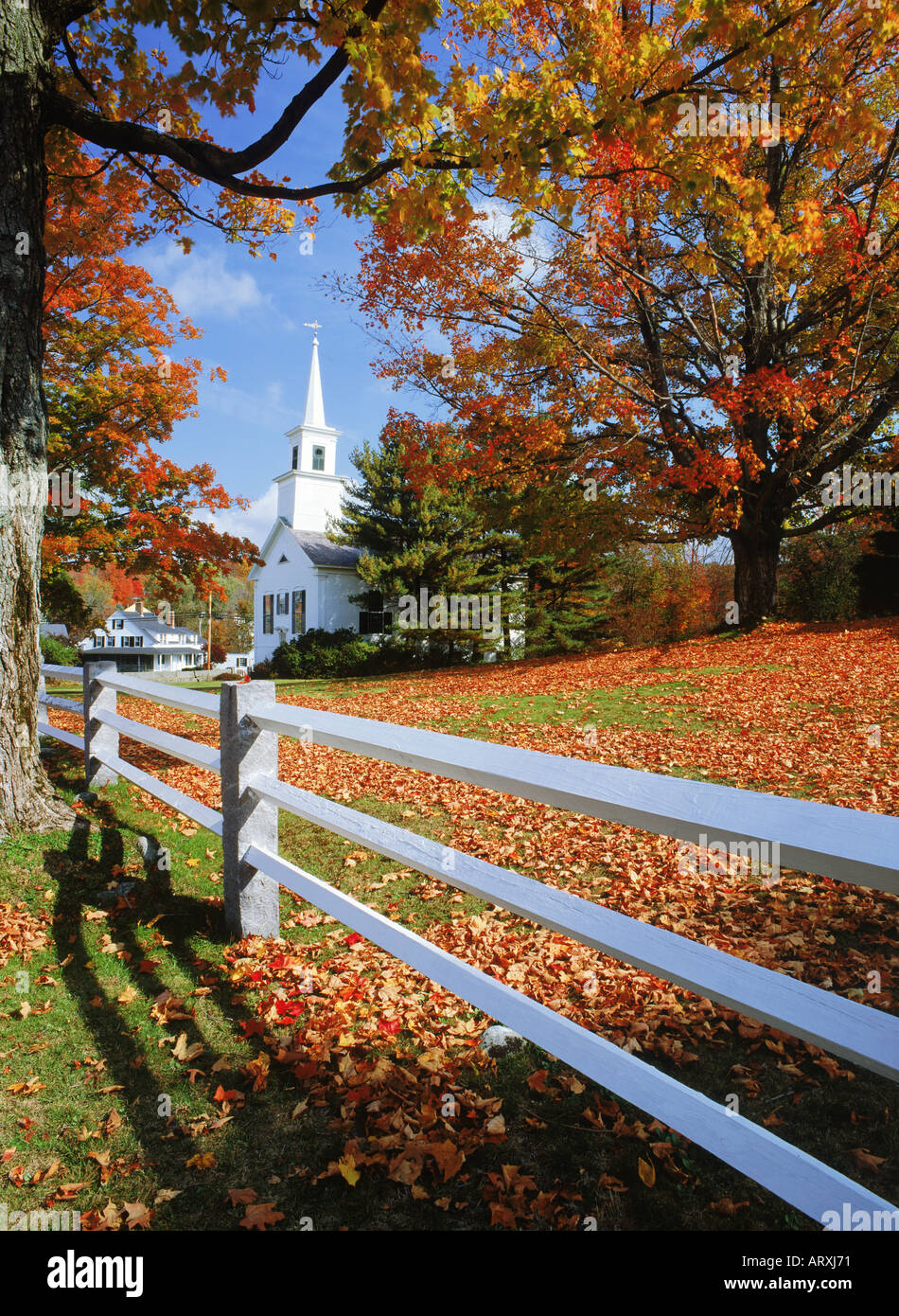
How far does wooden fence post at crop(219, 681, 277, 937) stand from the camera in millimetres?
3812

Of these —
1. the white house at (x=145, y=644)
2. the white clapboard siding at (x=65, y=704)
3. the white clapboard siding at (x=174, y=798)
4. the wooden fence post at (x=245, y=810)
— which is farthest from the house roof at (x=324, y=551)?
the white house at (x=145, y=644)

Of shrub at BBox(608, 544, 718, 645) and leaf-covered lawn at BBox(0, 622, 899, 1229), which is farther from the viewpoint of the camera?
shrub at BBox(608, 544, 718, 645)

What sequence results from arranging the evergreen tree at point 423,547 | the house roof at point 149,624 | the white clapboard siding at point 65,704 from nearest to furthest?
the white clapboard siding at point 65,704, the evergreen tree at point 423,547, the house roof at point 149,624

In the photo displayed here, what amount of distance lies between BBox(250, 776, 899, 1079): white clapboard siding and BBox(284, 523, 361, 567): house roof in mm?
31003

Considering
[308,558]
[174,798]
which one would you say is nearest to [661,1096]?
[174,798]

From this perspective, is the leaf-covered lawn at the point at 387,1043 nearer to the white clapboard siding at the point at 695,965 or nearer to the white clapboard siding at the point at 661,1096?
the white clapboard siding at the point at 661,1096

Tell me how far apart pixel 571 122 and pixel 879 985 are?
21.4ft

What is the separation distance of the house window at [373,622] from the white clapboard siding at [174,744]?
26308mm

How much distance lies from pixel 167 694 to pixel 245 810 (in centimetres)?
181

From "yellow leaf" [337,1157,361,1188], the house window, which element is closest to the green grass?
"yellow leaf" [337,1157,361,1188]

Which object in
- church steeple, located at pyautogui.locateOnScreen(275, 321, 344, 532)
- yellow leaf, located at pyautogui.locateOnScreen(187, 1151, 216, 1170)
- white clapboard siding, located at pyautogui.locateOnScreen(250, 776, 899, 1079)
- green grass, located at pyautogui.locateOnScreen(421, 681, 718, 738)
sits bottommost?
yellow leaf, located at pyautogui.locateOnScreen(187, 1151, 216, 1170)

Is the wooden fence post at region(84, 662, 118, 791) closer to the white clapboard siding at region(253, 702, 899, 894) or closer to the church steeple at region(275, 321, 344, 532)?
the white clapboard siding at region(253, 702, 899, 894)

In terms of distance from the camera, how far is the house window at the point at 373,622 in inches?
1287
